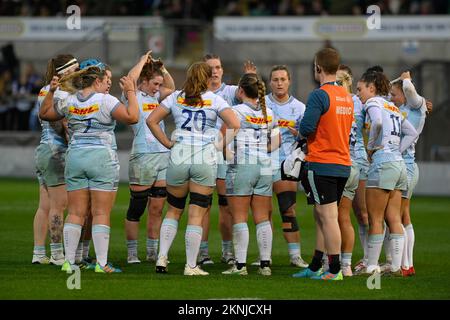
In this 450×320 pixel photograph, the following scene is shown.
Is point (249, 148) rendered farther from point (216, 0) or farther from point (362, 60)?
point (216, 0)

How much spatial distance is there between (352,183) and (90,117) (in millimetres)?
3068

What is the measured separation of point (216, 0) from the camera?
3000 centimetres

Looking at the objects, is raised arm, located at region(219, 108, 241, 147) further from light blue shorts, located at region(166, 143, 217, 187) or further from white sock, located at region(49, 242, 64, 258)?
white sock, located at region(49, 242, 64, 258)

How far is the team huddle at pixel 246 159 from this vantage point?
10.7m

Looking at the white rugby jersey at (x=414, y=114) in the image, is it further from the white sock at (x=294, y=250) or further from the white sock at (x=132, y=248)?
the white sock at (x=132, y=248)

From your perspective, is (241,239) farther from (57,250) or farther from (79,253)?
(57,250)

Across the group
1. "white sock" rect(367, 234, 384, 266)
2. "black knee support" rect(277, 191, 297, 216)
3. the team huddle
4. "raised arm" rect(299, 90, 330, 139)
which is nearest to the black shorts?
the team huddle

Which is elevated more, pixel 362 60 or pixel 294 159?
pixel 362 60

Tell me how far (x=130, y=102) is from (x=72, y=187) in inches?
44.6

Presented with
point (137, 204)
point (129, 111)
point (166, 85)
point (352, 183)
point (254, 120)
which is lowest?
point (137, 204)

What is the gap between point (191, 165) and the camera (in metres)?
10.9

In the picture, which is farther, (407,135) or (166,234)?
(407,135)

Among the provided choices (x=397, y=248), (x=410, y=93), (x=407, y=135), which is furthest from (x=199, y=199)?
(x=410, y=93)
